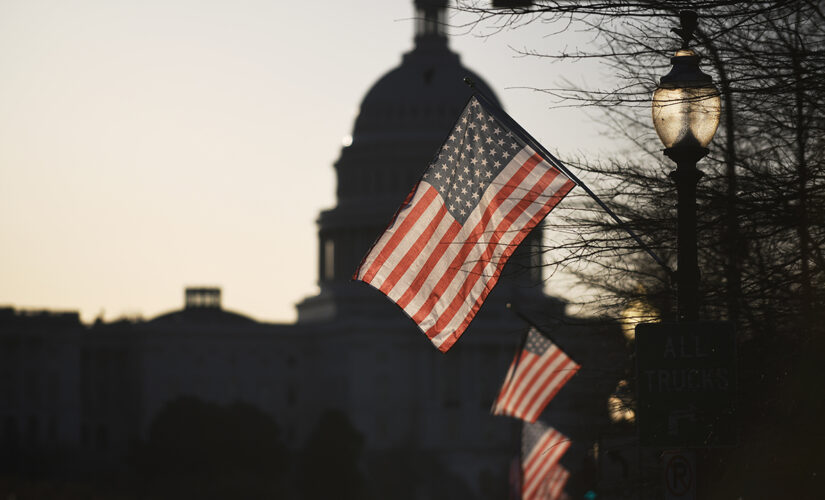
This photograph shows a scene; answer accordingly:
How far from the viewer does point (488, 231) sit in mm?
21656

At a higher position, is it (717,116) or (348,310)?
(348,310)

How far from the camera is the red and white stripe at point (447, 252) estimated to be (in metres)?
21.3

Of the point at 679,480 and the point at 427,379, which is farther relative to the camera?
the point at 427,379

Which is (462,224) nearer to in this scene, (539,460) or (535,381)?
(535,381)

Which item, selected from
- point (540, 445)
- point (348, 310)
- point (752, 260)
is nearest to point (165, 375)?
point (348, 310)

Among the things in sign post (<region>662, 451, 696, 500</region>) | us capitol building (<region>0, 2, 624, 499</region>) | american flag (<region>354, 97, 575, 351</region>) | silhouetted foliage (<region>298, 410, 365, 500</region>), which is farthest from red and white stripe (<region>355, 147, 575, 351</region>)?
us capitol building (<region>0, 2, 624, 499</region>)

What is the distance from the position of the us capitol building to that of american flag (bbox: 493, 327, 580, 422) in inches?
5075

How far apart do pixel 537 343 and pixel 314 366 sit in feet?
530

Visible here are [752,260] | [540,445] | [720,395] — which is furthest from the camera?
[540,445]

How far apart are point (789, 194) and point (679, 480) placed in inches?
170

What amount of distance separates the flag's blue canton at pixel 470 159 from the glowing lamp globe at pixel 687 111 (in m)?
4.01

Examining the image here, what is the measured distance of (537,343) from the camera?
1313 inches

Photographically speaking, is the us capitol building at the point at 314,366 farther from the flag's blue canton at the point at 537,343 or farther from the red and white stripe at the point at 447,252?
the red and white stripe at the point at 447,252

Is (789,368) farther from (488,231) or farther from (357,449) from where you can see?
(357,449)
